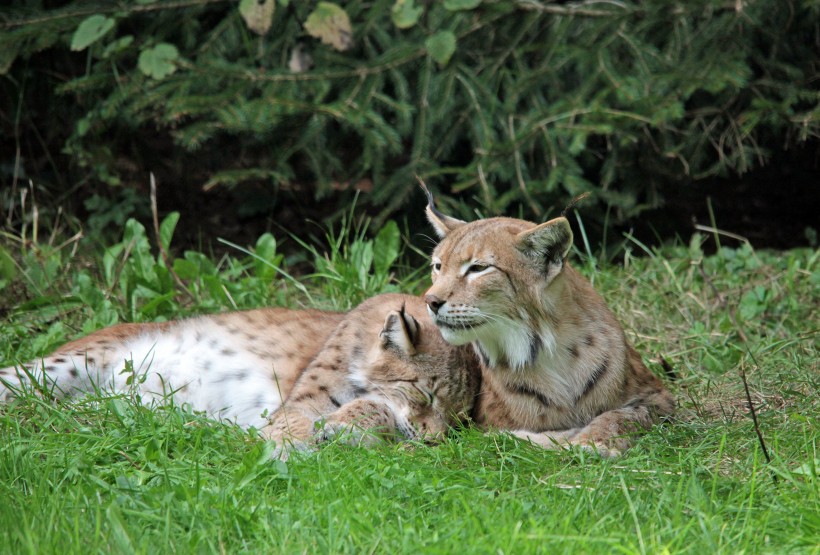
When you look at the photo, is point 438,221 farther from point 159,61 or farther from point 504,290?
point 159,61

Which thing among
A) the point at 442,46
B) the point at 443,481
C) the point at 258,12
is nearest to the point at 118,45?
the point at 258,12

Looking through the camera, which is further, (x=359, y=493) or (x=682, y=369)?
(x=682, y=369)

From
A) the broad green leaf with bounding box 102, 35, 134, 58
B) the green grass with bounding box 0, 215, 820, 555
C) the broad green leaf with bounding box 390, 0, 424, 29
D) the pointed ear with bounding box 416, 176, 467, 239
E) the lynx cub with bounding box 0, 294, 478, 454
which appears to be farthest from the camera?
the broad green leaf with bounding box 102, 35, 134, 58

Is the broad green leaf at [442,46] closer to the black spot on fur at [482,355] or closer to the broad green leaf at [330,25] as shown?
the broad green leaf at [330,25]

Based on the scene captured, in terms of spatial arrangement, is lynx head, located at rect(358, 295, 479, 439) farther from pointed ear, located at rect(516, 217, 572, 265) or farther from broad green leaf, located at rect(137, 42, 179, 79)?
broad green leaf, located at rect(137, 42, 179, 79)

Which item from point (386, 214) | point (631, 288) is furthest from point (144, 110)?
point (631, 288)

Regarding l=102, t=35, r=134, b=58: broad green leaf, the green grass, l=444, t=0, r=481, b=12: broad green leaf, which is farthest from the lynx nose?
l=102, t=35, r=134, b=58: broad green leaf

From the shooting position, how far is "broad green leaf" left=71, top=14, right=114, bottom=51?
596cm

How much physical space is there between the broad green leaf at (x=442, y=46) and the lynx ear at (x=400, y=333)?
211 centimetres

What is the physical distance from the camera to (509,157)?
20.2 ft

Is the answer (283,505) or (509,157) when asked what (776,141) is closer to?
(509,157)

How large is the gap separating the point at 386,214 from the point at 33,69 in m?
2.91

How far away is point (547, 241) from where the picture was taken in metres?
3.99

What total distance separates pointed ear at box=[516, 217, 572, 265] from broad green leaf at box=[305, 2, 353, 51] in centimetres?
234
